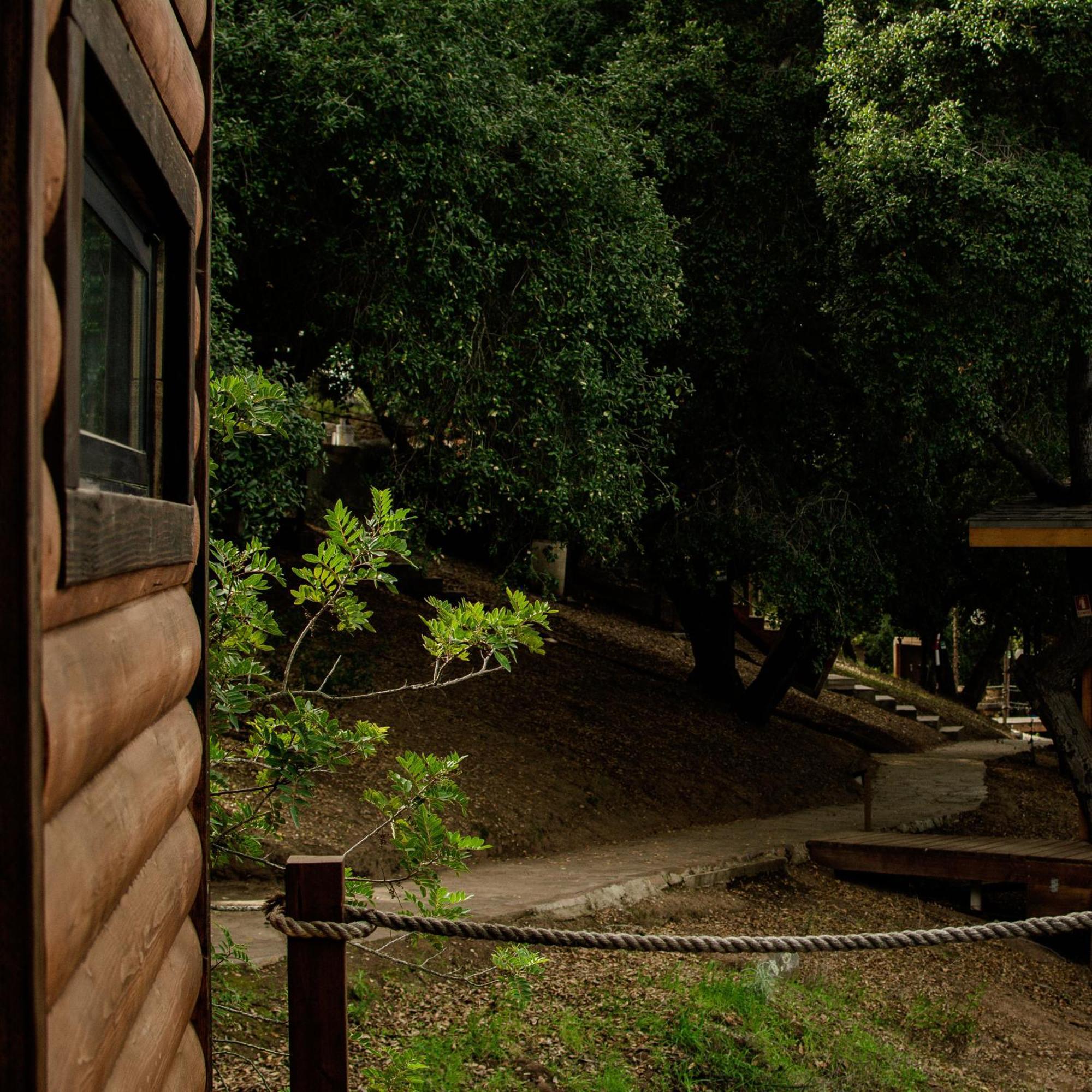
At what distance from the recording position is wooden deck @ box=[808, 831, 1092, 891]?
9438mm

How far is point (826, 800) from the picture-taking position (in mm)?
13984

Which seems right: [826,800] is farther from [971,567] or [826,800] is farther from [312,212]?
[312,212]

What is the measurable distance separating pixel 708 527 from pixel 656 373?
2.53m

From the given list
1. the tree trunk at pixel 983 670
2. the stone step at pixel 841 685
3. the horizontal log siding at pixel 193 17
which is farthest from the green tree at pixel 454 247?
the tree trunk at pixel 983 670

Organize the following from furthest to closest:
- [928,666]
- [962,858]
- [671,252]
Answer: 1. [928,666]
2. [671,252]
3. [962,858]

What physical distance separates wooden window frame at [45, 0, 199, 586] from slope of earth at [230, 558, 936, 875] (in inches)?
218

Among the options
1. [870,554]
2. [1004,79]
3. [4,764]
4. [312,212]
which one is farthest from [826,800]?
[4,764]

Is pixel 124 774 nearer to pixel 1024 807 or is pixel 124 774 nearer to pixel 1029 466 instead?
pixel 1029 466

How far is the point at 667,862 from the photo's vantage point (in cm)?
945

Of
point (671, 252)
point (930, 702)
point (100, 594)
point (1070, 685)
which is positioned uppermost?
point (671, 252)

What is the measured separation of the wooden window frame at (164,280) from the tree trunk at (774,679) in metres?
13.7

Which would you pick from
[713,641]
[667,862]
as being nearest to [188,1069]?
A: [667,862]

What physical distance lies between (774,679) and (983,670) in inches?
458

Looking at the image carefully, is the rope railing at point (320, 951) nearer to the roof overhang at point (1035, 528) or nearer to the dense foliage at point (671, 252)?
the dense foliage at point (671, 252)
